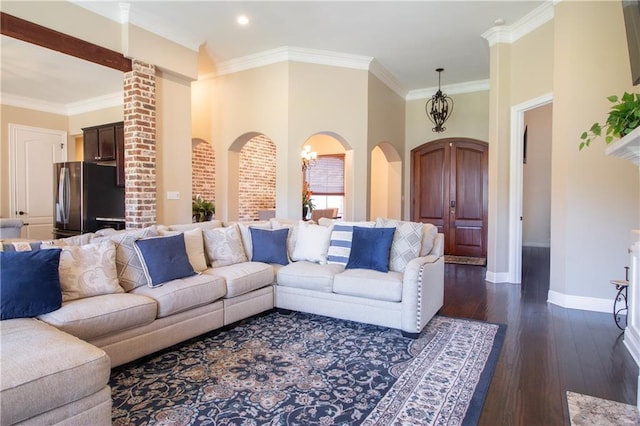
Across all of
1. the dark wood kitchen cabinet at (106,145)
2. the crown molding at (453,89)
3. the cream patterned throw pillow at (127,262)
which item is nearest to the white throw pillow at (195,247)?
the cream patterned throw pillow at (127,262)

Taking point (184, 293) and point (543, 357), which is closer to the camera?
point (543, 357)

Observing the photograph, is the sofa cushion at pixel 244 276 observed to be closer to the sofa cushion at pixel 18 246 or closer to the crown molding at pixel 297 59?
the sofa cushion at pixel 18 246

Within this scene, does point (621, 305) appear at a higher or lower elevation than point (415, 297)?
lower

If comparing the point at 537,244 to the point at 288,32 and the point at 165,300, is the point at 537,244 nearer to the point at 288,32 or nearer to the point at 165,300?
the point at 288,32

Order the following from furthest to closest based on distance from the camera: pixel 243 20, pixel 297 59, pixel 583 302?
pixel 297 59 → pixel 243 20 → pixel 583 302

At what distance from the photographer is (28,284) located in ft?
7.05

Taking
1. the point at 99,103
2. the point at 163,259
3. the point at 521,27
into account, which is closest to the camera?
the point at 163,259

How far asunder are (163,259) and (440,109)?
6024mm

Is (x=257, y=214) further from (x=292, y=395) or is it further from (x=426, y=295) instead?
(x=292, y=395)

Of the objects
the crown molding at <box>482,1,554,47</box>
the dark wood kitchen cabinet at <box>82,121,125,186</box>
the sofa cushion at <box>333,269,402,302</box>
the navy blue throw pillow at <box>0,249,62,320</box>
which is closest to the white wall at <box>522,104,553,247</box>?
the crown molding at <box>482,1,554,47</box>

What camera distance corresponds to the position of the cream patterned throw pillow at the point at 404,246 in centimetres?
353

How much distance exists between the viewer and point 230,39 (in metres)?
5.15

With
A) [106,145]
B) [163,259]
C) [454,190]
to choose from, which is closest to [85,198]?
[106,145]

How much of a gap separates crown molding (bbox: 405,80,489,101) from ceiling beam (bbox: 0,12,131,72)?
5.26 metres
